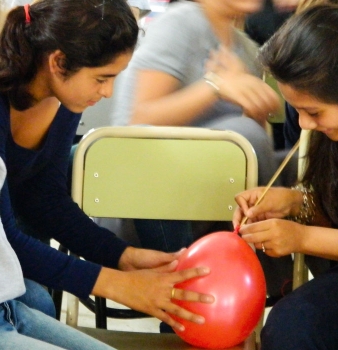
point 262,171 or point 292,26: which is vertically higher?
point 292,26

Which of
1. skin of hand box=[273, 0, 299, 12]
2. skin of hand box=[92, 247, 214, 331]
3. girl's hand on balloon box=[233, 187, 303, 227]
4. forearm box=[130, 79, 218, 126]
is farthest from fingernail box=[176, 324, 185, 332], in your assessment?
skin of hand box=[273, 0, 299, 12]

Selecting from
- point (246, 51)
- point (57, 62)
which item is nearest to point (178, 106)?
point (246, 51)

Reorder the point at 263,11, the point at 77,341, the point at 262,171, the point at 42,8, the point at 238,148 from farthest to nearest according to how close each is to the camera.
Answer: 1. the point at 263,11
2. the point at 262,171
3. the point at 238,148
4. the point at 42,8
5. the point at 77,341

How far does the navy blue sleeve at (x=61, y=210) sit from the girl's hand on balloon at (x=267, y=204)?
0.28 m

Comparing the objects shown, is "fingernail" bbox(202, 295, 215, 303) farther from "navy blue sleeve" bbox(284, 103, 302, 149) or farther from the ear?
"navy blue sleeve" bbox(284, 103, 302, 149)

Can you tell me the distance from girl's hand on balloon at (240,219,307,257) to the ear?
19.0 inches

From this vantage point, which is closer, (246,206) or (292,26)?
(292,26)

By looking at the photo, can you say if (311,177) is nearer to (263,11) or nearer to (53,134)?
(53,134)

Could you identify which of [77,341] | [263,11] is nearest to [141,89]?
[263,11]

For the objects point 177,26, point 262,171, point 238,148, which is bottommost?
point 262,171

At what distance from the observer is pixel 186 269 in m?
1.15

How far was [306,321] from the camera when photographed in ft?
3.80

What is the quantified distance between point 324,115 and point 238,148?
1.01ft

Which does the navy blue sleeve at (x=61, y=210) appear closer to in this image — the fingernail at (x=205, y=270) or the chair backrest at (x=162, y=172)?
the chair backrest at (x=162, y=172)
